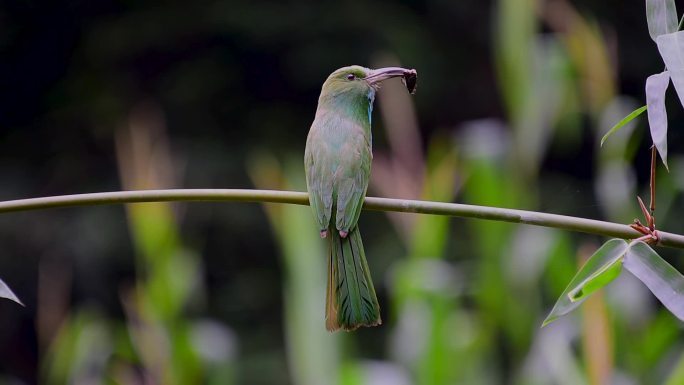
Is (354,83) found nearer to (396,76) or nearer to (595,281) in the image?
(396,76)

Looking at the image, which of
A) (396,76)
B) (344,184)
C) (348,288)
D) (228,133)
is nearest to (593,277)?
(348,288)

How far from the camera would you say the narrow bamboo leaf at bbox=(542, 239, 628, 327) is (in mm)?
1446

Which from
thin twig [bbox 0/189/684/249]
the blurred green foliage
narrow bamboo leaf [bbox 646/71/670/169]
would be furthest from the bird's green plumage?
the blurred green foliage

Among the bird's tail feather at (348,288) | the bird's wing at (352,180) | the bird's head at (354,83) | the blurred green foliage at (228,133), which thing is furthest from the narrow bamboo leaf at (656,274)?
the blurred green foliage at (228,133)

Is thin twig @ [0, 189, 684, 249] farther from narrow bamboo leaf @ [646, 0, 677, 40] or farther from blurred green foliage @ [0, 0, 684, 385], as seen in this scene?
blurred green foliage @ [0, 0, 684, 385]

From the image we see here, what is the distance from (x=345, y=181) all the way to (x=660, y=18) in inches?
31.9

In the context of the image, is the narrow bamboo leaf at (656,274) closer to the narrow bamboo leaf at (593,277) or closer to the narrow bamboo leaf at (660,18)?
the narrow bamboo leaf at (593,277)

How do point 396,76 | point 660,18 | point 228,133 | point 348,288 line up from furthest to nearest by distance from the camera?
point 228,133, point 396,76, point 348,288, point 660,18

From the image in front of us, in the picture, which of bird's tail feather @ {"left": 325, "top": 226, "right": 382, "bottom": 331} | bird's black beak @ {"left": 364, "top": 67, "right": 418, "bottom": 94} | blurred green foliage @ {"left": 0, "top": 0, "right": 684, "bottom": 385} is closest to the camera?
bird's tail feather @ {"left": 325, "top": 226, "right": 382, "bottom": 331}

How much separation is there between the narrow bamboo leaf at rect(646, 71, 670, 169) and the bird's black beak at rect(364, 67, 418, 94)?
36.1 inches

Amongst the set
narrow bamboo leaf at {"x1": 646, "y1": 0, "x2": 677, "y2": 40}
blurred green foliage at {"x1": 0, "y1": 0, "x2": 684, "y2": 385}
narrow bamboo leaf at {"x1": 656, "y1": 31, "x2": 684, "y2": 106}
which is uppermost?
narrow bamboo leaf at {"x1": 646, "y1": 0, "x2": 677, "y2": 40}

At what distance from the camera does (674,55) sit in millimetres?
1477

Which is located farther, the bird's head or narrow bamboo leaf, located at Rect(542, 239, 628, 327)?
the bird's head

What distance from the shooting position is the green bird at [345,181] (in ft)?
6.60
